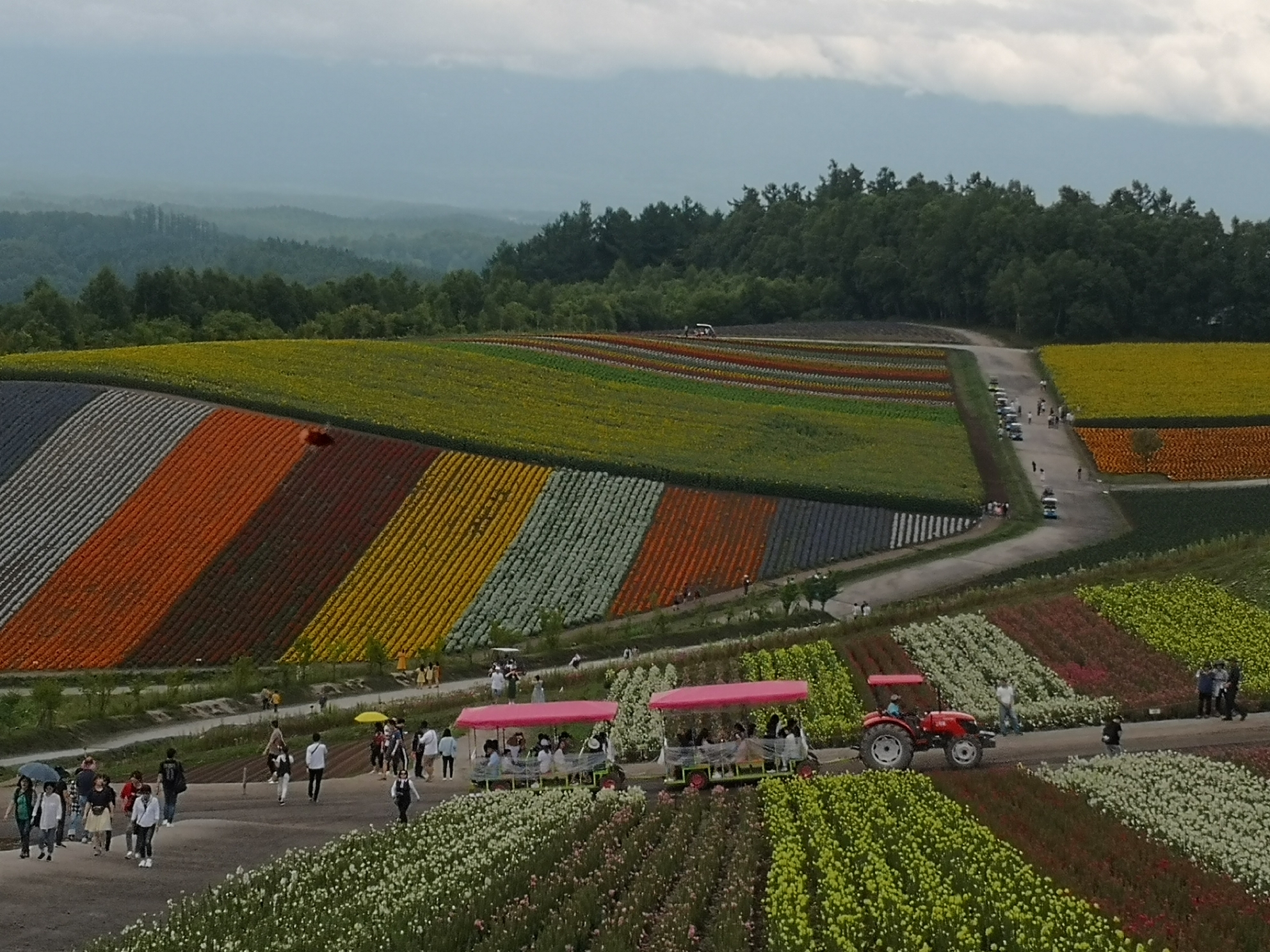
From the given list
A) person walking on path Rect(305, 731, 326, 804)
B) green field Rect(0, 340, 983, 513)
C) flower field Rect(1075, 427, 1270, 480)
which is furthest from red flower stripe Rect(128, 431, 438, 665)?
flower field Rect(1075, 427, 1270, 480)

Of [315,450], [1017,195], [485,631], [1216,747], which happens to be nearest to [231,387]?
[315,450]

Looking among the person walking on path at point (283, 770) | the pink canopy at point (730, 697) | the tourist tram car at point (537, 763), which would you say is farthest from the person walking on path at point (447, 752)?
the pink canopy at point (730, 697)

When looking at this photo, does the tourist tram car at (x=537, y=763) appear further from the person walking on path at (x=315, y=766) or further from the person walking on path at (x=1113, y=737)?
the person walking on path at (x=1113, y=737)

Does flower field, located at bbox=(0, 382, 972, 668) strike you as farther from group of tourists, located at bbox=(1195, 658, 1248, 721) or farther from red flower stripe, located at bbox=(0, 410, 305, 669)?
group of tourists, located at bbox=(1195, 658, 1248, 721)

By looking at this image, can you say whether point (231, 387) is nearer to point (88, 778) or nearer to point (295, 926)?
point (88, 778)

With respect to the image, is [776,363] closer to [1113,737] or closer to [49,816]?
[1113,737]

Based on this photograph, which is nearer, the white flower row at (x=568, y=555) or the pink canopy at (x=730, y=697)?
the pink canopy at (x=730, y=697)
